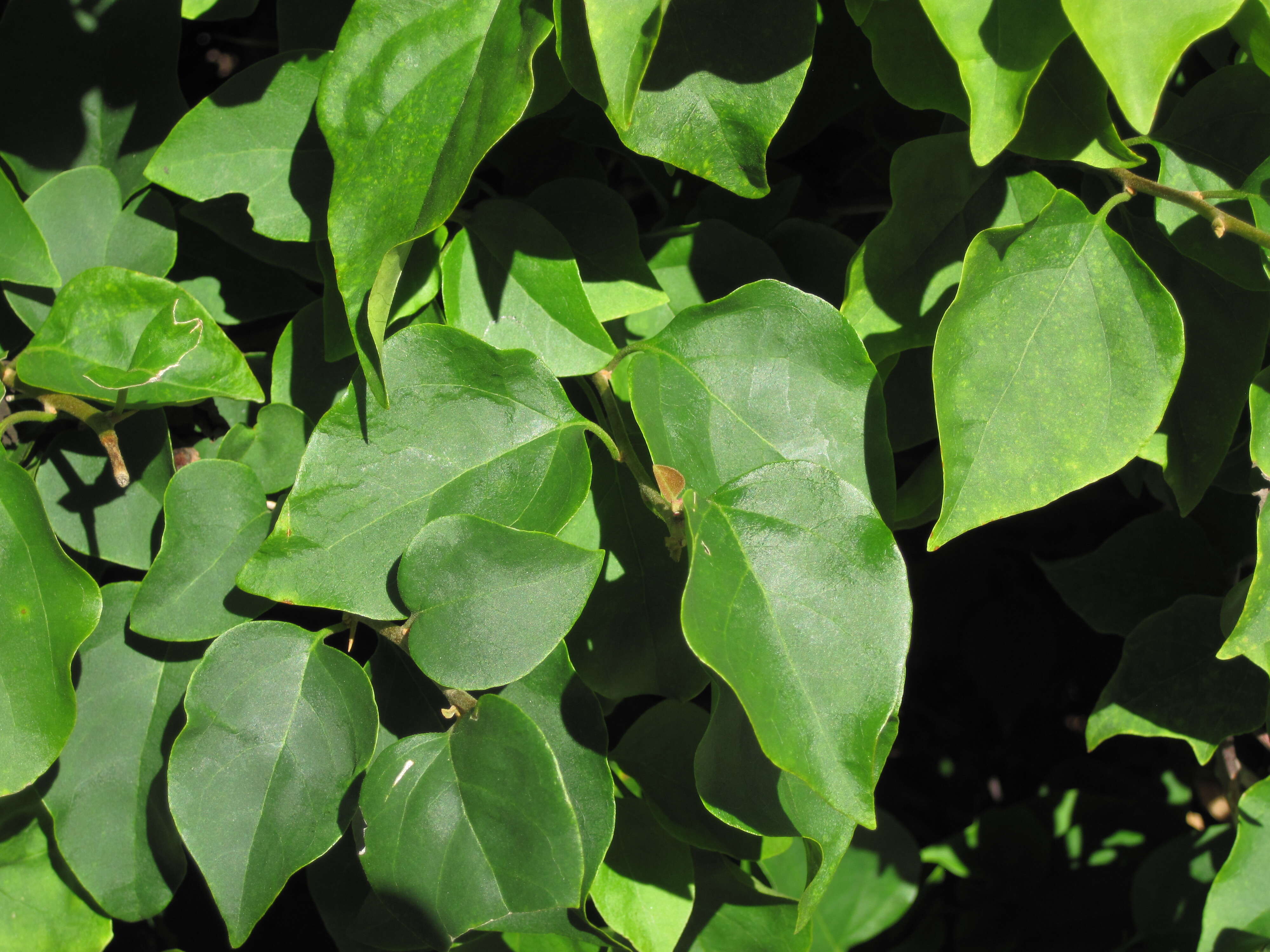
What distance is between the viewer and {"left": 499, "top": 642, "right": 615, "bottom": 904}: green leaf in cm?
68

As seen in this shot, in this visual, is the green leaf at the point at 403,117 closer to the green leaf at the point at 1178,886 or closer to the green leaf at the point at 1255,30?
the green leaf at the point at 1255,30

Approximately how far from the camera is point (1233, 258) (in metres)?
0.69

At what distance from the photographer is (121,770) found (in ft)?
2.49

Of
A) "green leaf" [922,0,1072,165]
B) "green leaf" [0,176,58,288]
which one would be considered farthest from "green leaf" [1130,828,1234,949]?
"green leaf" [0,176,58,288]

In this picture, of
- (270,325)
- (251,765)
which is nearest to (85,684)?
(251,765)

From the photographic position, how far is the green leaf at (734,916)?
89 cm

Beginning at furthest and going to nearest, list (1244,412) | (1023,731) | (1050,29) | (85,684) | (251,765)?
(1023,731)
(1244,412)
(85,684)
(251,765)
(1050,29)

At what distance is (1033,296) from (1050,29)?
0.16 meters

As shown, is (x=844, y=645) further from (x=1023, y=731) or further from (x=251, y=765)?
(x=1023, y=731)

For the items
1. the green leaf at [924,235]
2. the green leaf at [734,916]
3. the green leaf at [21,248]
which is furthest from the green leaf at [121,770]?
the green leaf at [924,235]

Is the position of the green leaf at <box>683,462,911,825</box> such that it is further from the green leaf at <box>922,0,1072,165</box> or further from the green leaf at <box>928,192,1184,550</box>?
the green leaf at <box>922,0,1072,165</box>

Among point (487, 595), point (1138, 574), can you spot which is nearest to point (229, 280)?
point (487, 595)

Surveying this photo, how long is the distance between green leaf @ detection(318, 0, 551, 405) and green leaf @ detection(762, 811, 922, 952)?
94 centimetres

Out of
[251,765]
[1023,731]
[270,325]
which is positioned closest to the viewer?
[251,765]
